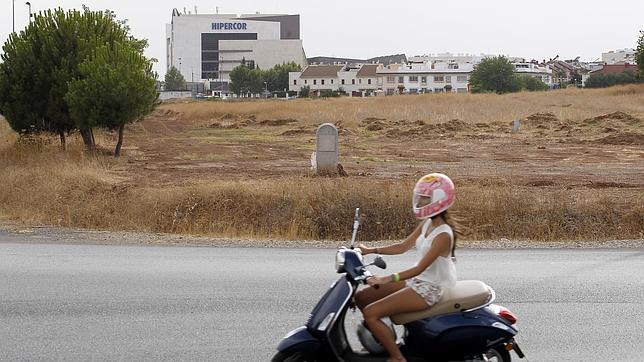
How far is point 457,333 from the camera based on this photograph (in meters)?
5.86

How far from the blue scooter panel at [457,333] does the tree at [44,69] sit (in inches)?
1147

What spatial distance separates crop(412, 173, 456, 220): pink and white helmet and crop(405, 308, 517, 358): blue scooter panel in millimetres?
691

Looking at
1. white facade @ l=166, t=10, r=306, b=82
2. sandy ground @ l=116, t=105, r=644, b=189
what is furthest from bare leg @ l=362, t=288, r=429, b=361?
white facade @ l=166, t=10, r=306, b=82

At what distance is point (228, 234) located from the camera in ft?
55.4

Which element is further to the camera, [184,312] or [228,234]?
[228,234]

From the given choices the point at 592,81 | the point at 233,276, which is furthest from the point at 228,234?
the point at 592,81

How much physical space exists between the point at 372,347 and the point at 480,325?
2.34 feet

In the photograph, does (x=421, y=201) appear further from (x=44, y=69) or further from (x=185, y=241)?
(x=44, y=69)

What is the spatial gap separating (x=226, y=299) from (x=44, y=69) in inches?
1060

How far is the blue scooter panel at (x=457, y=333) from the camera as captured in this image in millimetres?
5859

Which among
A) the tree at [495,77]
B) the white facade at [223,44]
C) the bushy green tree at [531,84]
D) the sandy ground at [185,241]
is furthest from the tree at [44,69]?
the white facade at [223,44]

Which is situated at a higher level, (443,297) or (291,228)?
(443,297)

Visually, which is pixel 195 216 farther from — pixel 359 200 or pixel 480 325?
pixel 480 325

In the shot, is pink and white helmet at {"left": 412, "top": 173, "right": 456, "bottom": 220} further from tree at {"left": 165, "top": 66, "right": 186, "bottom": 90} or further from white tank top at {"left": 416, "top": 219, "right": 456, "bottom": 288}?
tree at {"left": 165, "top": 66, "right": 186, "bottom": 90}
